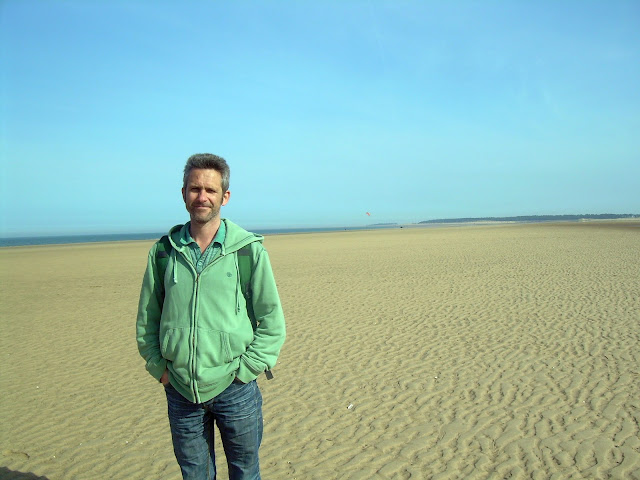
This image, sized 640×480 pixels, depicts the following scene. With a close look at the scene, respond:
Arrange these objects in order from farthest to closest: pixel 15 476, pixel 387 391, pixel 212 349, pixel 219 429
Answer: pixel 387 391, pixel 15 476, pixel 219 429, pixel 212 349

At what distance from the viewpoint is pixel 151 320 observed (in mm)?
2447

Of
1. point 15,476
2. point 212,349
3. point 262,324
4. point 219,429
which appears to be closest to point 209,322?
point 212,349

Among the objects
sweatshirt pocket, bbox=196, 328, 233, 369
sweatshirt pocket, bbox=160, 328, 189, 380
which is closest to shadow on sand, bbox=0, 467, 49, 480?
sweatshirt pocket, bbox=160, 328, 189, 380

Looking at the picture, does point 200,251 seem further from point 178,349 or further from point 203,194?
point 178,349

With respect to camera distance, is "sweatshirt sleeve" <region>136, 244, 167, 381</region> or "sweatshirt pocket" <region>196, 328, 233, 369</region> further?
"sweatshirt sleeve" <region>136, 244, 167, 381</region>

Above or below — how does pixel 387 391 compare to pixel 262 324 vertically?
below

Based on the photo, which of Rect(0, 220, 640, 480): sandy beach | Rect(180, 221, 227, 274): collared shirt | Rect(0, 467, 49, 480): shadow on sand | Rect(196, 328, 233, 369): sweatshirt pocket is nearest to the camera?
Rect(196, 328, 233, 369): sweatshirt pocket

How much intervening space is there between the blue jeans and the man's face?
903 mm

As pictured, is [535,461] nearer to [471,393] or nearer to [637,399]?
[471,393]

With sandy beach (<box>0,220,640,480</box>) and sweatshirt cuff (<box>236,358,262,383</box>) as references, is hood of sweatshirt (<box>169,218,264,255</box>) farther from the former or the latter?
sandy beach (<box>0,220,640,480</box>)

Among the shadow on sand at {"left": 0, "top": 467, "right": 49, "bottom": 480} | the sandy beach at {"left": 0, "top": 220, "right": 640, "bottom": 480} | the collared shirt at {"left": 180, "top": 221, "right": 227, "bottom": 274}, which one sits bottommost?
the shadow on sand at {"left": 0, "top": 467, "right": 49, "bottom": 480}

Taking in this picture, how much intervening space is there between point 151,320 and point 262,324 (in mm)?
611

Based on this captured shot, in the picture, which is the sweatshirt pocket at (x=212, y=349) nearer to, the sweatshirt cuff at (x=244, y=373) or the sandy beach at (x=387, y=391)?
the sweatshirt cuff at (x=244, y=373)

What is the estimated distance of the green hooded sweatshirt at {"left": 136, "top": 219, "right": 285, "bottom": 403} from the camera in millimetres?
2254
